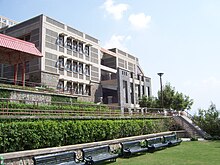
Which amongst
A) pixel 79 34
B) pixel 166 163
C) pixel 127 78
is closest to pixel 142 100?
pixel 127 78

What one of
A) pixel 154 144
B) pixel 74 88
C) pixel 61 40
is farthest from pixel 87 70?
pixel 154 144

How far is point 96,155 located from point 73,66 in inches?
1013

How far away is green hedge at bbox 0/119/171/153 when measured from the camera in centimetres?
973

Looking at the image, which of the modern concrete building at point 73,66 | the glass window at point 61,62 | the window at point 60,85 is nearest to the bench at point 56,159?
the modern concrete building at point 73,66

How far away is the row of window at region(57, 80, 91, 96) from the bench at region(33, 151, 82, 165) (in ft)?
75.6

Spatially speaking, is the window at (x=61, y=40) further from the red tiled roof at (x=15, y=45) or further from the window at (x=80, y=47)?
the red tiled roof at (x=15, y=45)

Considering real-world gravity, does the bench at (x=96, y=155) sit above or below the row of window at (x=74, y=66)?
below

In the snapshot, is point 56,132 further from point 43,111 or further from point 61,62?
point 61,62

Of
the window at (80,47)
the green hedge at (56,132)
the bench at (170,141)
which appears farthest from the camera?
the window at (80,47)

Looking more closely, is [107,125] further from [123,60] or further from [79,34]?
[123,60]

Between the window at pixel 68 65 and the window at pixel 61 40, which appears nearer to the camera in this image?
the window at pixel 61 40

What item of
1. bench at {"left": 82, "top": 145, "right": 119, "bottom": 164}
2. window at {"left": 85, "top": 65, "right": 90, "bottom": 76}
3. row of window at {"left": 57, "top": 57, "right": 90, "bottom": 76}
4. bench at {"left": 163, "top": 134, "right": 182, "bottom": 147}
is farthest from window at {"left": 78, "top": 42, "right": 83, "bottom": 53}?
bench at {"left": 82, "top": 145, "right": 119, "bottom": 164}

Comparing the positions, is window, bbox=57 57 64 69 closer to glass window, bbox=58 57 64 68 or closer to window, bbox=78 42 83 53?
glass window, bbox=58 57 64 68

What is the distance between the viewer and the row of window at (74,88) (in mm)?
32750
